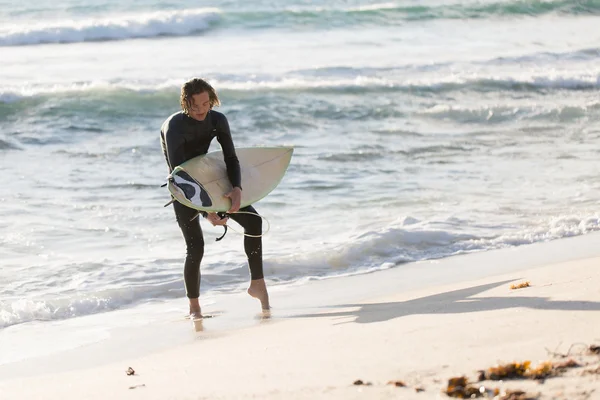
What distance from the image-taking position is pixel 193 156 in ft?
16.6

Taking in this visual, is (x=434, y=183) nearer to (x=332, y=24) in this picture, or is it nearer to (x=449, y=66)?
(x=449, y=66)

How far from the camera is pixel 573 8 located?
2822 centimetres

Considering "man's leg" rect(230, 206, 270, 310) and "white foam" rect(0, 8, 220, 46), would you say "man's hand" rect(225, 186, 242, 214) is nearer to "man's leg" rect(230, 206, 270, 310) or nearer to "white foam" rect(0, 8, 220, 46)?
"man's leg" rect(230, 206, 270, 310)

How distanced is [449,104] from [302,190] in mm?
6681

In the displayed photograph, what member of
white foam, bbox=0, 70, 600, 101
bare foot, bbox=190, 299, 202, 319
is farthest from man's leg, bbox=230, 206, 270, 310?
white foam, bbox=0, 70, 600, 101

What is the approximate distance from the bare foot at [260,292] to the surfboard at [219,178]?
468mm

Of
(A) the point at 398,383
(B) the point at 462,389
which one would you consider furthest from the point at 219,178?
(B) the point at 462,389

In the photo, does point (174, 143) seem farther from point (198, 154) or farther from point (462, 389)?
point (462, 389)

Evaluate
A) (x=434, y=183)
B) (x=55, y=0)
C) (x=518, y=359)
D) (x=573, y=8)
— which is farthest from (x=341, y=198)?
(x=55, y=0)

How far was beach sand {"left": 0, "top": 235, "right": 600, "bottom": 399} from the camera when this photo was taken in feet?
10.4

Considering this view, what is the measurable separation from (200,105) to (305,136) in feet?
25.4

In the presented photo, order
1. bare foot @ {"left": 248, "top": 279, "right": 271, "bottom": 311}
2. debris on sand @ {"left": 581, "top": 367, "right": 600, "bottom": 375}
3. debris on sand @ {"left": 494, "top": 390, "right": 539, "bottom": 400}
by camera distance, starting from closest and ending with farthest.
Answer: debris on sand @ {"left": 494, "top": 390, "right": 539, "bottom": 400} → debris on sand @ {"left": 581, "top": 367, "right": 600, "bottom": 375} → bare foot @ {"left": 248, "top": 279, "right": 271, "bottom": 311}

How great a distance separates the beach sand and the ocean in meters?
1.22

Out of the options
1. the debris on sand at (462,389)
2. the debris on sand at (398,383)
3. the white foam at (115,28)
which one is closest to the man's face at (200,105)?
the debris on sand at (398,383)
